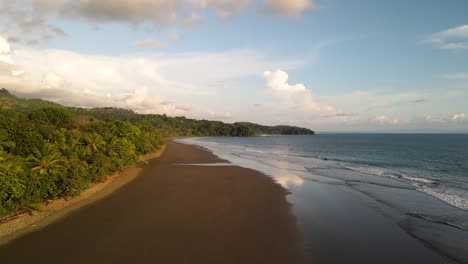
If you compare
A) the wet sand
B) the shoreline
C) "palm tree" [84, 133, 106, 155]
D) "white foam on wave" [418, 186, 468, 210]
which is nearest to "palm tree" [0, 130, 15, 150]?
the shoreline

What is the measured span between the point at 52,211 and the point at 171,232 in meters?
8.37

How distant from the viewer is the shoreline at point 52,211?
1372 cm

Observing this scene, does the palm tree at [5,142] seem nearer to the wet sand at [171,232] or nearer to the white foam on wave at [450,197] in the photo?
the wet sand at [171,232]

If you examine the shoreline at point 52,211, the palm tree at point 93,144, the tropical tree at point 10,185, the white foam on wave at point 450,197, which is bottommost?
the shoreline at point 52,211

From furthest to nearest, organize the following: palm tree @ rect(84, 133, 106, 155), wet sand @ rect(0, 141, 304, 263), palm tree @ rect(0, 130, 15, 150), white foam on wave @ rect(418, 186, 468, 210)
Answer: palm tree @ rect(84, 133, 106, 155) → white foam on wave @ rect(418, 186, 468, 210) → palm tree @ rect(0, 130, 15, 150) → wet sand @ rect(0, 141, 304, 263)

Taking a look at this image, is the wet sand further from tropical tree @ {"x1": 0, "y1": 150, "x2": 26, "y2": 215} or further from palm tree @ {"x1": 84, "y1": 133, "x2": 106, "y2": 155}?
palm tree @ {"x1": 84, "y1": 133, "x2": 106, "y2": 155}

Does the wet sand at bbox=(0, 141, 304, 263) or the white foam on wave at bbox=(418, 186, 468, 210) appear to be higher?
the white foam on wave at bbox=(418, 186, 468, 210)

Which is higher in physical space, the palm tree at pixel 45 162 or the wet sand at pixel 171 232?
the palm tree at pixel 45 162

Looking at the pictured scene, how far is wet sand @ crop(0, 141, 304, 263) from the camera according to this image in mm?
11531

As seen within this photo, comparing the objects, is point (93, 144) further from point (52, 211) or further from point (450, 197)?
point (450, 197)

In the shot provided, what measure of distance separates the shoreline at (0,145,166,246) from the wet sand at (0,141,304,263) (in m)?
0.58

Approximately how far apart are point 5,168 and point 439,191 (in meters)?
32.3

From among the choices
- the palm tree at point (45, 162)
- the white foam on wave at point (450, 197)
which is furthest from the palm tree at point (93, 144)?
the white foam on wave at point (450, 197)

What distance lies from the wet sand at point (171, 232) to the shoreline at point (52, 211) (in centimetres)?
58
